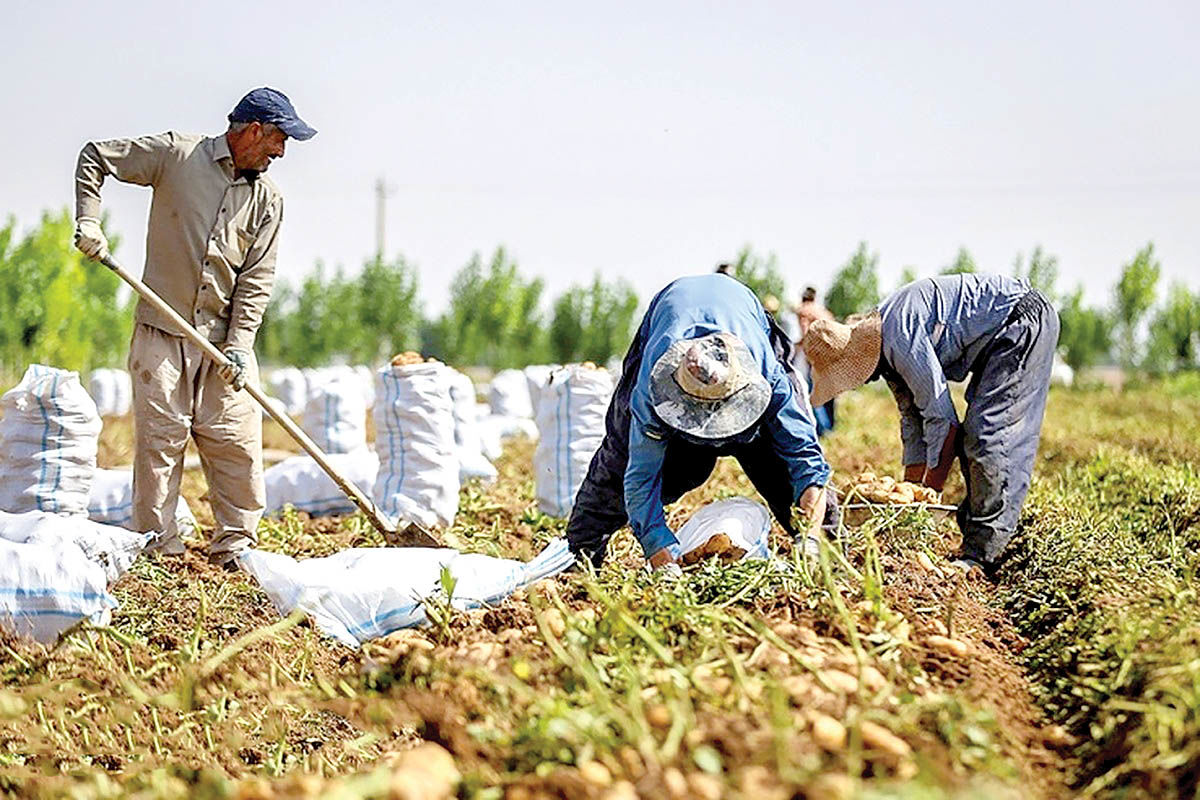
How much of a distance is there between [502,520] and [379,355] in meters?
23.9

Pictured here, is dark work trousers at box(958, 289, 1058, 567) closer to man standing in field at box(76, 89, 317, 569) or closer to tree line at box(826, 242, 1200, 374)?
man standing in field at box(76, 89, 317, 569)

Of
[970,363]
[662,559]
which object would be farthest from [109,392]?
[662,559]

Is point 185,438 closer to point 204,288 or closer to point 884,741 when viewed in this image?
point 204,288

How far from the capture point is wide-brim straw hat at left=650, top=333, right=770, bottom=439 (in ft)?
11.9

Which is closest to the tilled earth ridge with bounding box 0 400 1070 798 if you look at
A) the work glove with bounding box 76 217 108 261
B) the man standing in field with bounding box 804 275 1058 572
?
the man standing in field with bounding box 804 275 1058 572

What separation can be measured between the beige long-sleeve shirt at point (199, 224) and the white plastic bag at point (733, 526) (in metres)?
2.04

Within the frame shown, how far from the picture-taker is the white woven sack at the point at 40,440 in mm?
5211

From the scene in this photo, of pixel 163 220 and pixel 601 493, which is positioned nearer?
pixel 601 493

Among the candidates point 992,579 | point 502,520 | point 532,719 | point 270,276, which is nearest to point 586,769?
point 532,719

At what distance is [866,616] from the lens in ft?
10.6

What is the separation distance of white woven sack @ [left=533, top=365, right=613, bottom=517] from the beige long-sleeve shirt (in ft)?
6.10

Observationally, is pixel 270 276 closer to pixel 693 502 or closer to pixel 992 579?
pixel 693 502

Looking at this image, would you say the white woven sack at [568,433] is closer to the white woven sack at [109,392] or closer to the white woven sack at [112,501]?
the white woven sack at [112,501]

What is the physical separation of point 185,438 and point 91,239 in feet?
2.95
